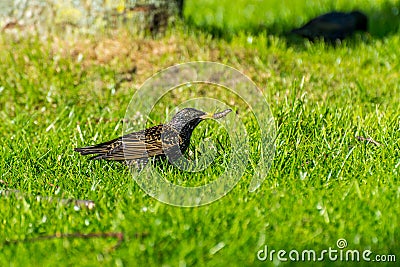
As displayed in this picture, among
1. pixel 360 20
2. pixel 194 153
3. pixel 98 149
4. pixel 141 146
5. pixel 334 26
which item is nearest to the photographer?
pixel 141 146

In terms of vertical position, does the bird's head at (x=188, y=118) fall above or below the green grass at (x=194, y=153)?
above

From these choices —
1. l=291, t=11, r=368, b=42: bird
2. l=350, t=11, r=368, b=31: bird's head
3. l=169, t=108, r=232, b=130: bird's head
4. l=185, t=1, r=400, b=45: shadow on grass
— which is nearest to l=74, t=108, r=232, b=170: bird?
l=169, t=108, r=232, b=130: bird's head

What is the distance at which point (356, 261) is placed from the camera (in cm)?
373

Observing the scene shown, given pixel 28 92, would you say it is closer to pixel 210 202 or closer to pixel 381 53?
pixel 210 202

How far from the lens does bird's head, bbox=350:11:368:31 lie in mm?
8812

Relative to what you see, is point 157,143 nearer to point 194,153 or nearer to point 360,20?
point 194,153

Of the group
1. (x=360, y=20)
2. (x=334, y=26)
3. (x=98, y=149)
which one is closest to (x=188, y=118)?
(x=98, y=149)

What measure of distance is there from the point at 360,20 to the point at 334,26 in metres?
0.43

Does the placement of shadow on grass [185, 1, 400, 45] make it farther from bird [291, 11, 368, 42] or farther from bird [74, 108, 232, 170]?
bird [74, 108, 232, 170]

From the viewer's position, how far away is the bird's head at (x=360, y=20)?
881 cm

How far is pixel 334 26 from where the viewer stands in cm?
864

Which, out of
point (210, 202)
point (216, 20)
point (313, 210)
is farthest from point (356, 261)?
point (216, 20)

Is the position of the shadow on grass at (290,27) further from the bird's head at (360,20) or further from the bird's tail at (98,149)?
the bird's tail at (98,149)

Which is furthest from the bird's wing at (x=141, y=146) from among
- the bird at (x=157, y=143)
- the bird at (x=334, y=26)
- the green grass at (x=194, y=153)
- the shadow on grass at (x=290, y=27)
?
the bird at (x=334, y=26)
